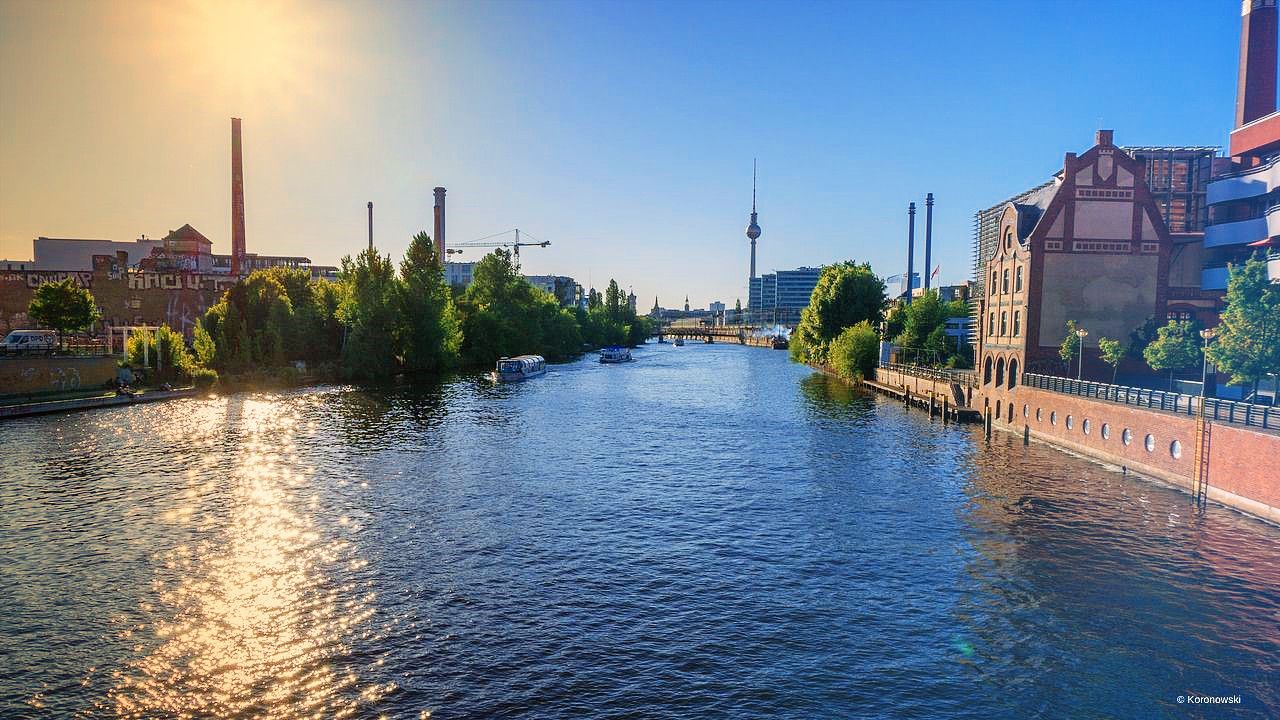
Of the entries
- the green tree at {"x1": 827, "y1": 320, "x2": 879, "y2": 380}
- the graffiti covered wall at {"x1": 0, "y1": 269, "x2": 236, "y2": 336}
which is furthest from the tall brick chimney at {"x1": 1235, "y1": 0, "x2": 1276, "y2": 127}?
the graffiti covered wall at {"x1": 0, "y1": 269, "x2": 236, "y2": 336}

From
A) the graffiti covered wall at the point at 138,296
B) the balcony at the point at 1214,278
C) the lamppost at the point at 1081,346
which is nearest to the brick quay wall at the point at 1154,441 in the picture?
the lamppost at the point at 1081,346

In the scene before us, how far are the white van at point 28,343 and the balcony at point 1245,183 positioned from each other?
403 ft

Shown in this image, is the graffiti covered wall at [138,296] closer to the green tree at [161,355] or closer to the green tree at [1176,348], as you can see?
the green tree at [161,355]

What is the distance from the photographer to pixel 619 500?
3772 cm

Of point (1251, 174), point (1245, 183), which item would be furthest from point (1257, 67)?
point (1245, 183)

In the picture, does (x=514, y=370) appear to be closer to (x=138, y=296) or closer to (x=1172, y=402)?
(x=138, y=296)

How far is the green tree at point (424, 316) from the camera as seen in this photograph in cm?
11238

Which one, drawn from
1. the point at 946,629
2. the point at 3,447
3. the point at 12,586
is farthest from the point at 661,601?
the point at 3,447

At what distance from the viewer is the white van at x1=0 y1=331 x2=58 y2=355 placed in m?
70.4

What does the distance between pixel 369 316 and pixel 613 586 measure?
9180 cm

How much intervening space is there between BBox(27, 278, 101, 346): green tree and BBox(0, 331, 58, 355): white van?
1.15m

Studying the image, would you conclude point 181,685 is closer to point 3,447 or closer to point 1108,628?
point 1108,628

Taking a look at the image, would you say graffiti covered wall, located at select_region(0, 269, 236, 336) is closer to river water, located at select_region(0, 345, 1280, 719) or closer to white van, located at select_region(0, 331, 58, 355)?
white van, located at select_region(0, 331, 58, 355)

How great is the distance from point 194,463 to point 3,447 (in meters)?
16.3
